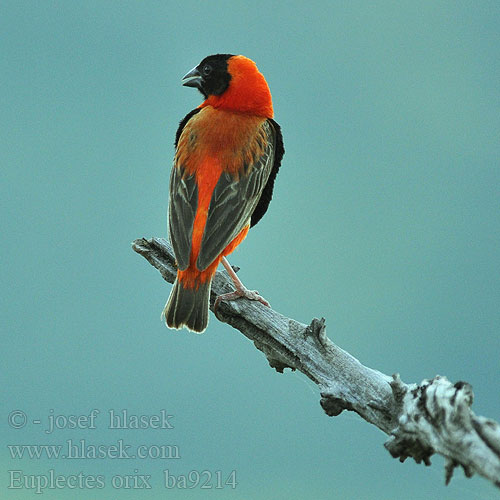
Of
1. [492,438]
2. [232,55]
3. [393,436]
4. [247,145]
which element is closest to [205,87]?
[232,55]

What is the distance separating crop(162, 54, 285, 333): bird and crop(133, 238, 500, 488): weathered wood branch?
1.00ft

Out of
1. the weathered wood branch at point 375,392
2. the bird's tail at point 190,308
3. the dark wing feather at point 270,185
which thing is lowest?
the weathered wood branch at point 375,392

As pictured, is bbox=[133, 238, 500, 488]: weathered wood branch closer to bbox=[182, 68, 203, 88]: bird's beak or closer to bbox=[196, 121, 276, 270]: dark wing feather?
bbox=[196, 121, 276, 270]: dark wing feather

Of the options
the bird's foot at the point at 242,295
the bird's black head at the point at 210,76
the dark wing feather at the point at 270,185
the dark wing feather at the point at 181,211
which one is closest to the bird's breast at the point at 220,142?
the dark wing feather at the point at 181,211

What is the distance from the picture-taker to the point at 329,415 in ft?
15.6

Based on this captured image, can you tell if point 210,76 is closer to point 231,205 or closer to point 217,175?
point 217,175

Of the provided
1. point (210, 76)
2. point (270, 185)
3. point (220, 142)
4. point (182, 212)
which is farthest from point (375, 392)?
point (210, 76)

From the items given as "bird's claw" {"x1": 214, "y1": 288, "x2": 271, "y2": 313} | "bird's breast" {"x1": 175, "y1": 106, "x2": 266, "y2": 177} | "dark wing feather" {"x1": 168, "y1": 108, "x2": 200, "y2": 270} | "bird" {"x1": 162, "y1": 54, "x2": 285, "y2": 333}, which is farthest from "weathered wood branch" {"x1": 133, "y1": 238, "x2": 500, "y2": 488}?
"bird's breast" {"x1": 175, "y1": 106, "x2": 266, "y2": 177}

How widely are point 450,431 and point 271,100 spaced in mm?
3857

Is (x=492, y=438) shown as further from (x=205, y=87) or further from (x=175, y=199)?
(x=205, y=87)

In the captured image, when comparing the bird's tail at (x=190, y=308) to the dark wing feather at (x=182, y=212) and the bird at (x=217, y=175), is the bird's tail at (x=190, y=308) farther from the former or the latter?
the dark wing feather at (x=182, y=212)

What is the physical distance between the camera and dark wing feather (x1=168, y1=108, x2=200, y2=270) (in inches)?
208

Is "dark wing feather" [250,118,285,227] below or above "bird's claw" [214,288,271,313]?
above

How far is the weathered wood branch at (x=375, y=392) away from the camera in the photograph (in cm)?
368
